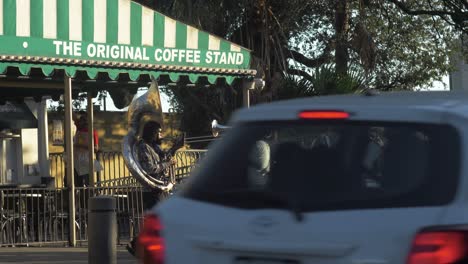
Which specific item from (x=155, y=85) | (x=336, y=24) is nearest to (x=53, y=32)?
(x=155, y=85)

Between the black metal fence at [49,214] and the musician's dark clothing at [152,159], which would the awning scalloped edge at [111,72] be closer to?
the black metal fence at [49,214]

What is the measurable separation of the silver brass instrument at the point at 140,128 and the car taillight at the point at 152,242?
5978 mm

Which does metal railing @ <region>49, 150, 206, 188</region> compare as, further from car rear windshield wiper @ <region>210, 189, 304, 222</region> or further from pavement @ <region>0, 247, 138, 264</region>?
car rear windshield wiper @ <region>210, 189, 304, 222</region>

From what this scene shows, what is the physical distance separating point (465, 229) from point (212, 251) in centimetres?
113

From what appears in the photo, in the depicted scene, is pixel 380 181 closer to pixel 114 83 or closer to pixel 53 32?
pixel 53 32

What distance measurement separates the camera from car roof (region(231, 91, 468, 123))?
14.1ft

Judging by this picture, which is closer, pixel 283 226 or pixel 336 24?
pixel 283 226

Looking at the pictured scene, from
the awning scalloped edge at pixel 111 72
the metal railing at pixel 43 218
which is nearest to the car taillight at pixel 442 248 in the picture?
the awning scalloped edge at pixel 111 72

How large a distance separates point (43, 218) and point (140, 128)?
11.0 ft

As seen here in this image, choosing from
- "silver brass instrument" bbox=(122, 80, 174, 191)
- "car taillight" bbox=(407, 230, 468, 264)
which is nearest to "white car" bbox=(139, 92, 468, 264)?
"car taillight" bbox=(407, 230, 468, 264)

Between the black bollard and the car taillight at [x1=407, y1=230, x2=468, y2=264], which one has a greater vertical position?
the car taillight at [x1=407, y1=230, x2=468, y2=264]

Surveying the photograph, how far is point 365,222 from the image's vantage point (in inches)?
163

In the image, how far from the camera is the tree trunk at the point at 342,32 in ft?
85.4

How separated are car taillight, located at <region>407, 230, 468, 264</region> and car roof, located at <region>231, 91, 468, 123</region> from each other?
0.51 metres
